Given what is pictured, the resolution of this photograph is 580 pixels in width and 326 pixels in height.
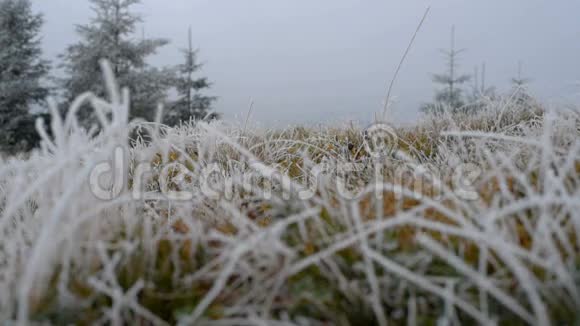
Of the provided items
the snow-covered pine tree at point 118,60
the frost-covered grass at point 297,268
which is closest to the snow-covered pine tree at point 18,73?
the snow-covered pine tree at point 118,60

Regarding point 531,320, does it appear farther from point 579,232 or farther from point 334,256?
point 334,256

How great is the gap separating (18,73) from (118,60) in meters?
4.32

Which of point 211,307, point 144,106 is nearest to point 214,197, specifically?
point 211,307

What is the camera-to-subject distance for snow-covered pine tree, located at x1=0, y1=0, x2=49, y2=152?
1755cm

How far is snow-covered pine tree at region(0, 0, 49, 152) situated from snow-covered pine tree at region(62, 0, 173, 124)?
1.51m

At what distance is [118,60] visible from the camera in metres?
20.2

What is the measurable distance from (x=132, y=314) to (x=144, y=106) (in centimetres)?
1939

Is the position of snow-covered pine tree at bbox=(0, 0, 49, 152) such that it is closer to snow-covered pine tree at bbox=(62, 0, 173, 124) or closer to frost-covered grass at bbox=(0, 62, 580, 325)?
snow-covered pine tree at bbox=(62, 0, 173, 124)

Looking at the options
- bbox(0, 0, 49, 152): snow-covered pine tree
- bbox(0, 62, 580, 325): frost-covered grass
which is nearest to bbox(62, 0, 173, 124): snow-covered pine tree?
bbox(0, 0, 49, 152): snow-covered pine tree

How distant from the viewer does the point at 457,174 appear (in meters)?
1.58

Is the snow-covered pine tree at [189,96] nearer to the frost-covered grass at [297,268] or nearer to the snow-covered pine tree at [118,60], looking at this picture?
the snow-covered pine tree at [118,60]

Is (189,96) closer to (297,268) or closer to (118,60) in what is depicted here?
(118,60)

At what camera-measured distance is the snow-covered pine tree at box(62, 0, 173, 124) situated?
19328 millimetres

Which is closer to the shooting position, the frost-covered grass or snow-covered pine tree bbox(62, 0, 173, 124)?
the frost-covered grass
